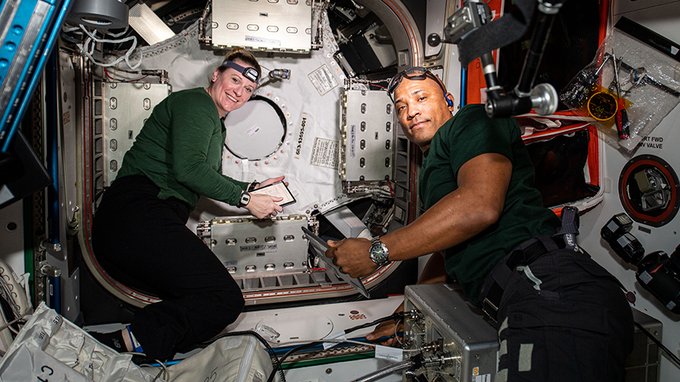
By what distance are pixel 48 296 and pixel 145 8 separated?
199cm

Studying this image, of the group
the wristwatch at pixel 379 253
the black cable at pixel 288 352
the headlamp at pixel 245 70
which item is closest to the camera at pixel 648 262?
the wristwatch at pixel 379 253

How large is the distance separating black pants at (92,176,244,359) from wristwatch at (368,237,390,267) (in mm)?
1086

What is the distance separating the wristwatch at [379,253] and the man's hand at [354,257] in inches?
0.8

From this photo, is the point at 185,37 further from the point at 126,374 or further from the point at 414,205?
the point at 126,374

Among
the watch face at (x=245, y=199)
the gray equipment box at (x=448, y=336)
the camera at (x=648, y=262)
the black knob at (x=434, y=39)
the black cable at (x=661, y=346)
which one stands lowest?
the black cable at (x=661, y=346)

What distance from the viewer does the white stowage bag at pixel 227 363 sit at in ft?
7.34

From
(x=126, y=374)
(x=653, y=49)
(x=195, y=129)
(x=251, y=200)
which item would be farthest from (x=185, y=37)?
(x=653, y=49)

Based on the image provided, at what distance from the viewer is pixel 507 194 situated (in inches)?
76.0

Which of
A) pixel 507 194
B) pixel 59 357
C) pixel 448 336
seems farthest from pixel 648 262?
pixel 59 357

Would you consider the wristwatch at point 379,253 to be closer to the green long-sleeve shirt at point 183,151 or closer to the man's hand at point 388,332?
the man's hand at point 388,332

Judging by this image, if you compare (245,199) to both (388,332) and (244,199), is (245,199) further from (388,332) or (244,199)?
(388,332)

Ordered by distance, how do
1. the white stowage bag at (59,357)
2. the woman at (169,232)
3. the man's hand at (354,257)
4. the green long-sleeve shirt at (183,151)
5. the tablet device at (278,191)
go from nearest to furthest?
the white stowage bag at (59,357)
the man's hand at (354,257)
the woman at (169,232)
the green long-sleeve shirt at (183,151)
the tablet device at (278,191)

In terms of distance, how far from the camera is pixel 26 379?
5.94 ft

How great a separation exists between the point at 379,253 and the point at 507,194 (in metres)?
0.57
